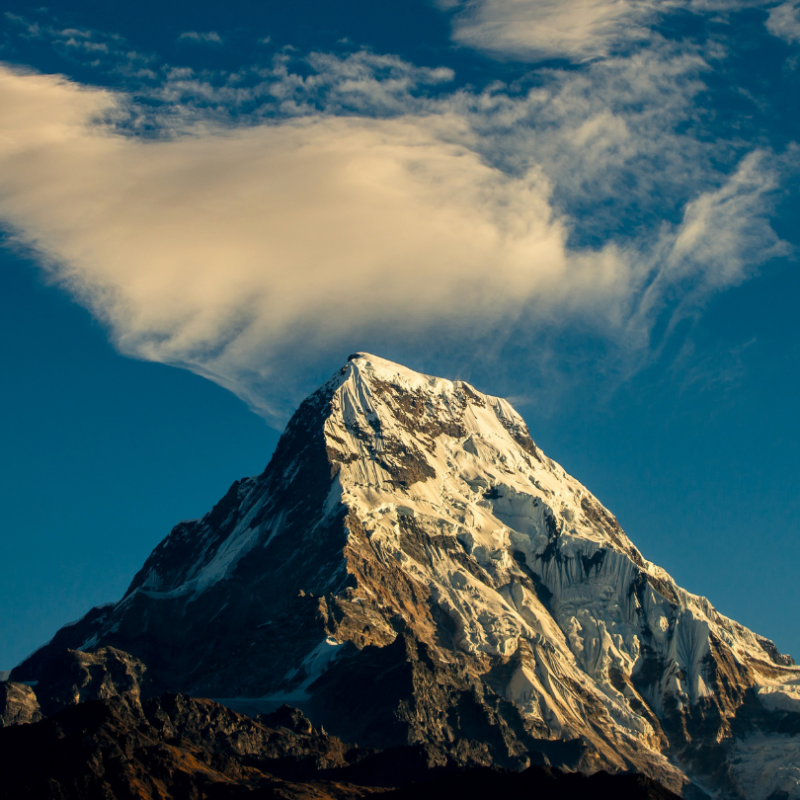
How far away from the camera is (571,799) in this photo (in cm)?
19388

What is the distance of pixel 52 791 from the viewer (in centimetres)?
19588

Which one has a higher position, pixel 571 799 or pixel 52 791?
pixel 571 799

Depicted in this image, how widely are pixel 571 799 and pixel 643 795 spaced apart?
12.4 m

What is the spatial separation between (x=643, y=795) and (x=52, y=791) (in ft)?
281

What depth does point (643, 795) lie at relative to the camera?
610ft

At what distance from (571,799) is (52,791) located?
7606cm

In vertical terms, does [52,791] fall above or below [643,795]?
below

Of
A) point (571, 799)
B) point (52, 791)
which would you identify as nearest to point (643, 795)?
point (571, 799)

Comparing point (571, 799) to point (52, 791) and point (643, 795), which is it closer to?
point (643, 795)
